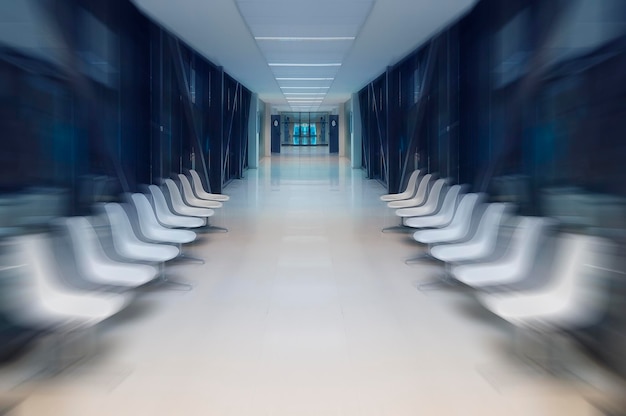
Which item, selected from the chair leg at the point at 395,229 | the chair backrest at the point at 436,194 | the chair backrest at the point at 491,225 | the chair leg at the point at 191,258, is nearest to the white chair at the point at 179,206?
the chair leg at the point at 191,258

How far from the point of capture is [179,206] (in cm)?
803

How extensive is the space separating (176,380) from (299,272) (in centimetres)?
293

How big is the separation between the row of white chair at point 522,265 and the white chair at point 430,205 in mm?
1106

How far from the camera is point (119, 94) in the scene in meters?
7.38

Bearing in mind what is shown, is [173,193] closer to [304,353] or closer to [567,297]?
[304,353]

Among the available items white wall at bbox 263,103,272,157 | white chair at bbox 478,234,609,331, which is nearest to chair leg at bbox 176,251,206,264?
white chair at bbox 478,234,609,331

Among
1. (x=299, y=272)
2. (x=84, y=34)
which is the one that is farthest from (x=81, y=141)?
(x=299, y=272)

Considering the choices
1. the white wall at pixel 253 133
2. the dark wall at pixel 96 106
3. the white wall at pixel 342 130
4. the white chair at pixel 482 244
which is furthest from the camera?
the white wall at pixel 342 130

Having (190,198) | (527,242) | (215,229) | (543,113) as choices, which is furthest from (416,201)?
(527,242)

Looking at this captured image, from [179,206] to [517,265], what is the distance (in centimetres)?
472

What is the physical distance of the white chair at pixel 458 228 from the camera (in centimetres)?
605

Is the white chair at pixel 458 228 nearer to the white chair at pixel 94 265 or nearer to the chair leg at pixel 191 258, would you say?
the chair leg at pixel 191 258

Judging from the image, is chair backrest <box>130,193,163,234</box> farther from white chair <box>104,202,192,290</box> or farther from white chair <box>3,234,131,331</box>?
white chair <box>3,234,131,331</box>

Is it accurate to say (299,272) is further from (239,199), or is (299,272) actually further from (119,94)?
(239,199)
